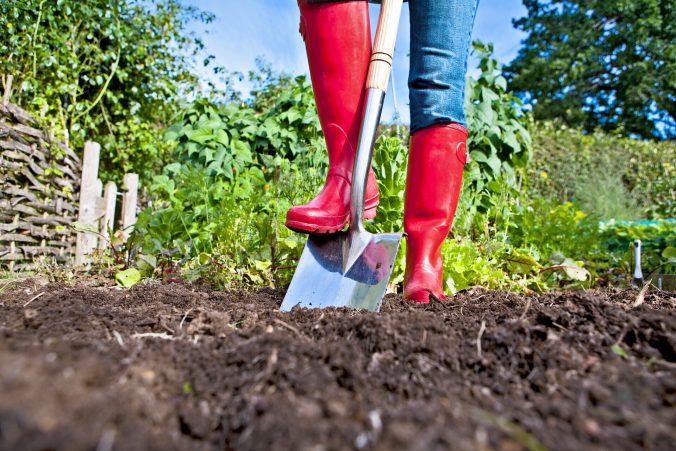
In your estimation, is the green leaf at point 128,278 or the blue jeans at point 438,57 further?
the green leaf at point 128,278

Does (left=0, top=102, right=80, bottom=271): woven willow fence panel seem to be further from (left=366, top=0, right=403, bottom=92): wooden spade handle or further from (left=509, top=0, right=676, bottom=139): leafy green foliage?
(left=509, top=0, right=676, bottom=139): leafy green foliage

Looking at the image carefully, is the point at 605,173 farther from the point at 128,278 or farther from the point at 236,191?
the point at 128,278

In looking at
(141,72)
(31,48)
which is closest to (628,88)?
(141,72)

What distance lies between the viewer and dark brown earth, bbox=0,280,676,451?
52 cm

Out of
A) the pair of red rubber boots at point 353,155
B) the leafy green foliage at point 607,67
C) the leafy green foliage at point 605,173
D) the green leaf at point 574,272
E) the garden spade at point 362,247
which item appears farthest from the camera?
Answer: the leafy green foliage at point 607,67

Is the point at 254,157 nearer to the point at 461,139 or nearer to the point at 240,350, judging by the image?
the point at 461,139

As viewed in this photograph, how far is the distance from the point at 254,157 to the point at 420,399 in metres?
3.84

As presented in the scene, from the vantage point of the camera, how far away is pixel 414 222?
6.09 feet

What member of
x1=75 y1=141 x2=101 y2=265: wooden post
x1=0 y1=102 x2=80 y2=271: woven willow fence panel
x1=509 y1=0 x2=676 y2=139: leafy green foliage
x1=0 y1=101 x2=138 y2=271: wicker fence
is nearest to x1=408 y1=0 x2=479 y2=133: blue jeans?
x1=0 y1=101 x2=138 y2=271: wicker fence

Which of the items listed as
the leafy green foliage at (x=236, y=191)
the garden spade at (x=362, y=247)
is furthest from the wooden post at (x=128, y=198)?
the garden spade at (x=362, y=247)

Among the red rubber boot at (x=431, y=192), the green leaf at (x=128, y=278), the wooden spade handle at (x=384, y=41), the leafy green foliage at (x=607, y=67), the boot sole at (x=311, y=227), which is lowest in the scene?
the green leaf at (x=128, y=278)

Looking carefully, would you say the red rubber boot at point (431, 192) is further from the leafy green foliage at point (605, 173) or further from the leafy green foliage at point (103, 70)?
the leafy green foliage at point (605, 173)

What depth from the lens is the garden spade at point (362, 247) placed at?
159 centimetres

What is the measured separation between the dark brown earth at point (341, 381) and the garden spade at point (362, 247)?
0.33 meters
